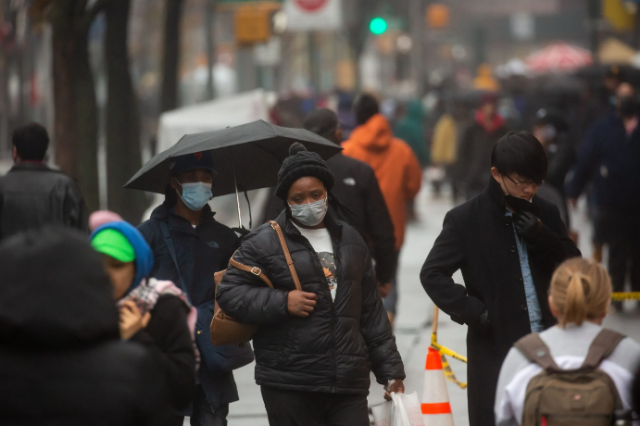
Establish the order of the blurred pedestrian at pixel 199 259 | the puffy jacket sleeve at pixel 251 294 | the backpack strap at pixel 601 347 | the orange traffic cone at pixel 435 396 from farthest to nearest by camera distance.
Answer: the orange traffic cone at pixel 435 396 → the blurred pedestrian at pixel 199 259 → the puffy jacket sleeve at pixel 251 294 → the backpack strap at pixel 601 347

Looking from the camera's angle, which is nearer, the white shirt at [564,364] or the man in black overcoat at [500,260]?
the white shirt at [564,364]

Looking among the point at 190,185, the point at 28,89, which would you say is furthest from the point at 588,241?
the point at 28,89

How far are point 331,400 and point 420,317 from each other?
649cm

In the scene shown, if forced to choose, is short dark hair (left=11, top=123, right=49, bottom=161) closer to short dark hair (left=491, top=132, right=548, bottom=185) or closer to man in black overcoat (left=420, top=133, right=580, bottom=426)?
man in black overcoat (left=420, top=133, right=580, bottom=426)

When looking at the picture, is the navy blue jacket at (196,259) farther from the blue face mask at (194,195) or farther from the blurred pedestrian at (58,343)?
the blurred pedestrian at (58,343)

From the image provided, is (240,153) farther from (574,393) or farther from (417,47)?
(417,47)

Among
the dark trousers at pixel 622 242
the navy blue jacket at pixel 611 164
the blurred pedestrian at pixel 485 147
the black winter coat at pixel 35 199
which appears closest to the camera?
the black winter coat at pixel 35 199

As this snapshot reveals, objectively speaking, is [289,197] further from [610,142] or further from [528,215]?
[610,142]

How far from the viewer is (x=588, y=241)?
634 inches

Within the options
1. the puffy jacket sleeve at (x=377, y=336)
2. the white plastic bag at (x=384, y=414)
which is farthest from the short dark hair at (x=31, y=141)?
the white plastic bag at (x=384, y=414)

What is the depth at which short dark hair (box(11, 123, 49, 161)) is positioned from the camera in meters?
7.77

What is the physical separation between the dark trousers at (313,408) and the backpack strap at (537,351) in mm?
1145

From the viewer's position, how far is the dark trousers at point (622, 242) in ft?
35.7

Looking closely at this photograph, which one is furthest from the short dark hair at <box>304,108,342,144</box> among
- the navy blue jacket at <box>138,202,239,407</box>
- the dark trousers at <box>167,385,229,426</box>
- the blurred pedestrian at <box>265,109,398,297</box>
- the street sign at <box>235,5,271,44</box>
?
the street sign at <box>235,5,271,44</box>
